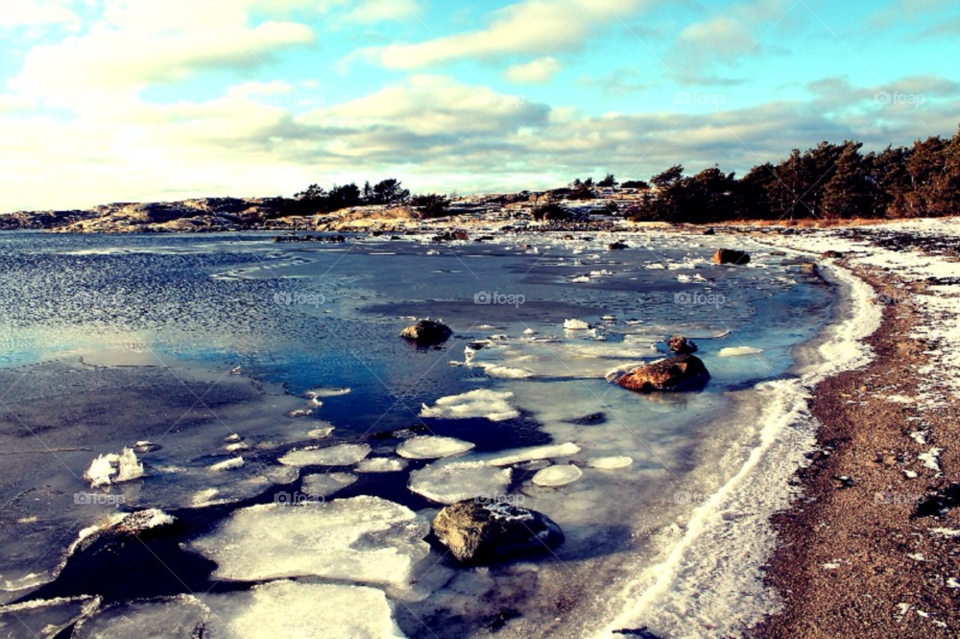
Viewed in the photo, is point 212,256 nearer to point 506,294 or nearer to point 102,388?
point 506,294

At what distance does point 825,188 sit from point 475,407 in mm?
69157

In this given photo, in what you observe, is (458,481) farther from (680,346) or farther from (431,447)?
(680,346)

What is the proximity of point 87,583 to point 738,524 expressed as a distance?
6530mm

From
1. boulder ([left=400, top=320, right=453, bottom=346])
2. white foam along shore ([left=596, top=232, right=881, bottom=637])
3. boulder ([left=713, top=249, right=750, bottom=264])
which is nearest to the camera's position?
white foam along shore ([left=596, top=232, right=881, bottom=637])

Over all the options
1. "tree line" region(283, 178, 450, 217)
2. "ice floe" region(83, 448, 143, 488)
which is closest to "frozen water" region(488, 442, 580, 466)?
"ice floe" region(83, 448, 143, 488)

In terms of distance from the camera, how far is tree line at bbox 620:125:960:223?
57969 mm

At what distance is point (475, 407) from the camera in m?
11.6

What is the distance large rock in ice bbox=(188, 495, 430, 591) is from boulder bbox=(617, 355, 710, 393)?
6.21 m

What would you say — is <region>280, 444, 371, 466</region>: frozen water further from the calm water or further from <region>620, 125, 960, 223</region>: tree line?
<region>620, 125, 960, 223</region>: tree line

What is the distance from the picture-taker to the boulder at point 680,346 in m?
15.5

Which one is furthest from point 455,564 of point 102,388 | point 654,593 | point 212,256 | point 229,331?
point 212,256

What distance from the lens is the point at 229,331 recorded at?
18.9 meters

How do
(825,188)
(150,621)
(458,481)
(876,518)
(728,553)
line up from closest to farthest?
(150,621)
(728,553)
(876,518)
(458,481)
(825,188)

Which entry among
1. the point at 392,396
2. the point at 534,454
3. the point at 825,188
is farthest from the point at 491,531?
the point at 825,188
